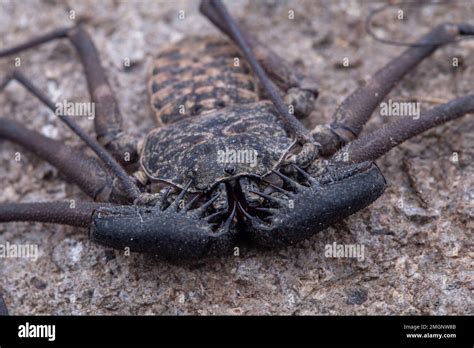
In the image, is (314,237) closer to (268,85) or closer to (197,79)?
(268,85)

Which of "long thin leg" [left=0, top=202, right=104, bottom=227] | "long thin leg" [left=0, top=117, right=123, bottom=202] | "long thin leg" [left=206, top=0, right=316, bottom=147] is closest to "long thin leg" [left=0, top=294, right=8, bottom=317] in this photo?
"long thin leg" [left=0, top=202, right=104, bottom=227]

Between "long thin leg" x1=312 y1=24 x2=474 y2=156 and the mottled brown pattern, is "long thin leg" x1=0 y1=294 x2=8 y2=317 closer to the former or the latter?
the mottled brown pattern

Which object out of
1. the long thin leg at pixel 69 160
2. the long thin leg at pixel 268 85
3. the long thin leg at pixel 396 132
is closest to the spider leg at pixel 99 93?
the long thin leg at pixel 69 160

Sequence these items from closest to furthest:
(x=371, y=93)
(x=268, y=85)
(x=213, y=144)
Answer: (x=213, y=144), (x=268, y=85), (x=371, y=93)

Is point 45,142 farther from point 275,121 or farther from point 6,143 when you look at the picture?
point 275,121

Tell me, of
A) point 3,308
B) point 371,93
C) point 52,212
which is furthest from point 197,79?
point 3,308

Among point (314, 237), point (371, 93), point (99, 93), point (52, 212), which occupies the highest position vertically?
point (99, 93)
